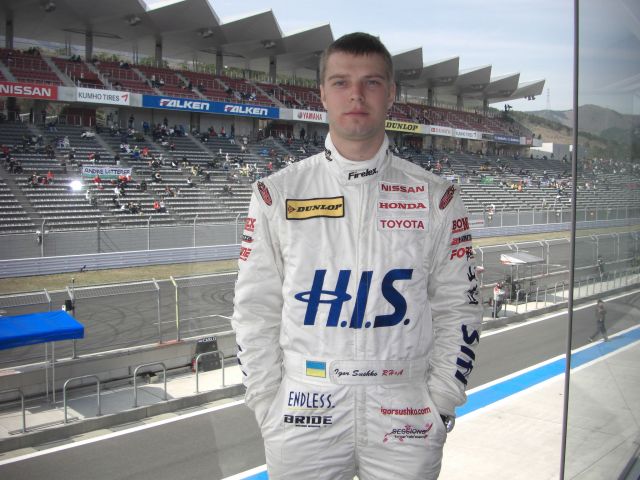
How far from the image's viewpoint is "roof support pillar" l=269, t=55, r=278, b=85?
40.5 feet

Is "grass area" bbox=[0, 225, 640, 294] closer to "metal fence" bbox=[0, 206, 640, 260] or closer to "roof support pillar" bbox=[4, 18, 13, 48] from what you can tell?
"metal fence" bbox=[0, 206, 640, 260]

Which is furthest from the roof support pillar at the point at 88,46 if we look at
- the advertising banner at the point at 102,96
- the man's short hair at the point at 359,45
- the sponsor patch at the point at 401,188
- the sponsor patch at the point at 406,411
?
the sponsor patch at the point at 406,411

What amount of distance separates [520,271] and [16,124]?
826 centimetres

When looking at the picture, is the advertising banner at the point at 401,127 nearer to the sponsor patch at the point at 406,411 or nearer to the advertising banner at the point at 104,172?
the advertising banner at the point at 104,172

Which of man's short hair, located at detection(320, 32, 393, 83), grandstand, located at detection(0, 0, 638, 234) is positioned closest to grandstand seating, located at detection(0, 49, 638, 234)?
grandstand, located at detection(0, 0, 638, 234)

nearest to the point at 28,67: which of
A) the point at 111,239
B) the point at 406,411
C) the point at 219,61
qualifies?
the point at 219,61

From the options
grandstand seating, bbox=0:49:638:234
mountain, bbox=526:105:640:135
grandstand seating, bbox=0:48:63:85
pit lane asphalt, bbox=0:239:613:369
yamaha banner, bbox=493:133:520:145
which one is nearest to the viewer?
mountain, bbox=526:105:640:135

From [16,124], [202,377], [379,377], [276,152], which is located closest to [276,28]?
[16,124]

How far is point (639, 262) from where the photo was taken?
86.7 inches

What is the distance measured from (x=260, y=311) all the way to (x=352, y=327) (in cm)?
20

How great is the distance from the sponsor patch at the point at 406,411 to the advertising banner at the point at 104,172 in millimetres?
7025

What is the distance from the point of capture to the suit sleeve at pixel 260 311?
1.30 metres

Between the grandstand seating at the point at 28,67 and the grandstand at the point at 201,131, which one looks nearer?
the grandstand at the point at 201,131

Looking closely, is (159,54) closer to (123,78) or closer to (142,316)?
(123,78)
